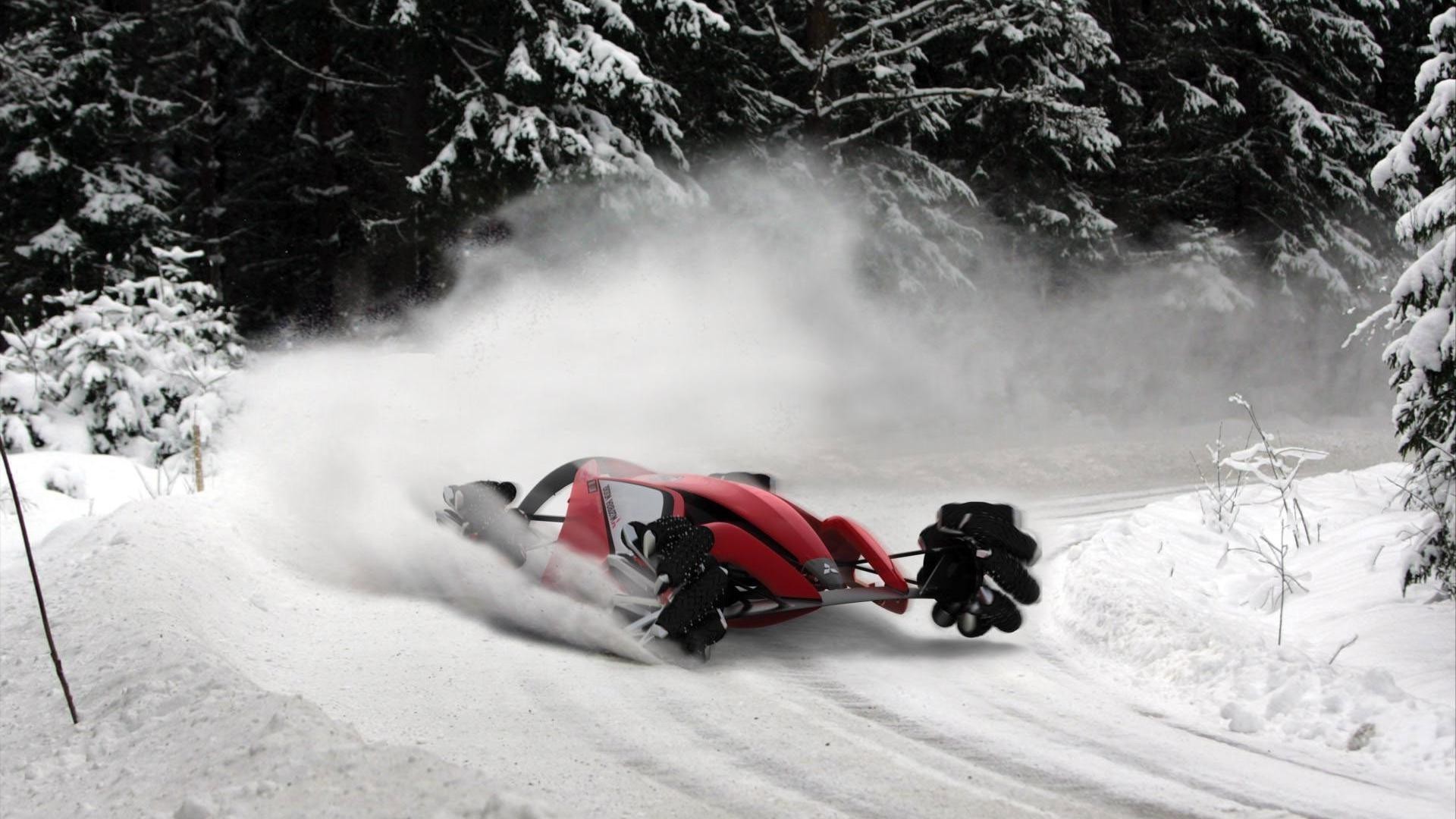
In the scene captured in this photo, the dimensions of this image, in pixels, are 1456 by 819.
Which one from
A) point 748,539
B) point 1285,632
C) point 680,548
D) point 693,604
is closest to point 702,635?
point 693,604

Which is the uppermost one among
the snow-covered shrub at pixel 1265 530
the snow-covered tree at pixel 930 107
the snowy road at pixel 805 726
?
the snow-covered tree at pixel 930 107

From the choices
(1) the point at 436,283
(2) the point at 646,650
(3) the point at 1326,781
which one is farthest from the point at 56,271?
(3) the point at 1326,781

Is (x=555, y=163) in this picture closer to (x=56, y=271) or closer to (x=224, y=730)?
(x=56, y=271)

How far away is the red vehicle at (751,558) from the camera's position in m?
5.79

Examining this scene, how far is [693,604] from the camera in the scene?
568 centimetres

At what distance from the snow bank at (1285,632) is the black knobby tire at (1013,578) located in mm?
534

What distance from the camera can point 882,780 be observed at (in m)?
4.30

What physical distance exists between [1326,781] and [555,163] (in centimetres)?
1381

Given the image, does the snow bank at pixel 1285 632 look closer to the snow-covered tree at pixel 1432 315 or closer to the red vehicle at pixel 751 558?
the snow-covered tree at pixel 1432 315

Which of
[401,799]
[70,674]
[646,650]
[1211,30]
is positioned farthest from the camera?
[1211,30]

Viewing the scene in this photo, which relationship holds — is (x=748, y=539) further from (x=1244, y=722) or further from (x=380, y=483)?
(x=380, y=483)

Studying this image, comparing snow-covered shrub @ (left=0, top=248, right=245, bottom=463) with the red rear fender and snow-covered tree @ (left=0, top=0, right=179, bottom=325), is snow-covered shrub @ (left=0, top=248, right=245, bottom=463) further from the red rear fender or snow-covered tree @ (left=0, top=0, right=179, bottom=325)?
the red rear fender

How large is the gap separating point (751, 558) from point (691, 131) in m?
14.4

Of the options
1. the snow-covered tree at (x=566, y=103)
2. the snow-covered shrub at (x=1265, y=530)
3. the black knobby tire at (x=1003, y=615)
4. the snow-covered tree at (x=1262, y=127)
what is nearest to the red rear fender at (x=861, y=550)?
the black knobby tire at (x=1003, y=615)
